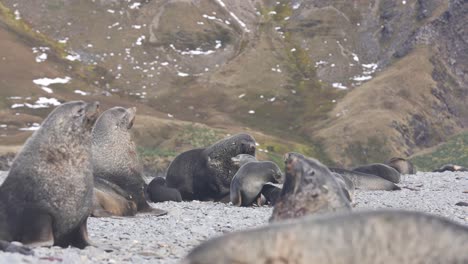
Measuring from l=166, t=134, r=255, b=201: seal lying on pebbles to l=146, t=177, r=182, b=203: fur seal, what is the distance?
0.71 m

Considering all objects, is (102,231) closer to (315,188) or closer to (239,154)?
(315,188)

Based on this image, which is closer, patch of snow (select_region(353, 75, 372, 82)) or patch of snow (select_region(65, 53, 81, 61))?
patch of snow (select_region(353, 75, 372, 82))

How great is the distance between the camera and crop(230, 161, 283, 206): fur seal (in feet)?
50.5

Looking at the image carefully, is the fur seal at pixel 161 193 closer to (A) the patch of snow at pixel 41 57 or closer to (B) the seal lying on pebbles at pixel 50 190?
(B) the seal lying on pebbles at pixel 50 190

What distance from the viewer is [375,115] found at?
218 feet

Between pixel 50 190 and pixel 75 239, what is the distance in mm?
613

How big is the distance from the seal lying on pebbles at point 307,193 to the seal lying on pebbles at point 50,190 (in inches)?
97.3

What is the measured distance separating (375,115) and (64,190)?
197 ft

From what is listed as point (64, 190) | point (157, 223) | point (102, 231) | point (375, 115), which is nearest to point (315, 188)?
point (64, 190)

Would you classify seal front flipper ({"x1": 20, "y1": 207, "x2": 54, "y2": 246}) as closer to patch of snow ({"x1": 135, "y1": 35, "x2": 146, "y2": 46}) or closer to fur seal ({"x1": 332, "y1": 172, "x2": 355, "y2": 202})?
fur seal ({"x1": 332, "y1": 172, "x2": 355, "y2": 202})

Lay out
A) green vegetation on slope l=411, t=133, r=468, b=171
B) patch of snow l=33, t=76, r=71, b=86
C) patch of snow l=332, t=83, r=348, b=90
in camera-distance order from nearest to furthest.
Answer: green vegetation on slope l=411, t=133, r=468, b=171 < patch of snow l=33, t=76, r=71, b=86 < patch of snow l=332, t=83, r=348, b=90

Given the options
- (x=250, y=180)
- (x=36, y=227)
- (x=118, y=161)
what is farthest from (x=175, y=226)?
(x=250, y=180)

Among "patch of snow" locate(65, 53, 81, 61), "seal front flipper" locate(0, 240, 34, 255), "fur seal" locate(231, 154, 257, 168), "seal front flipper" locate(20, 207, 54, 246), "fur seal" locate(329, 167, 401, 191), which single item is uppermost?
"patch of snow" locate(65, 53, 81, 61)

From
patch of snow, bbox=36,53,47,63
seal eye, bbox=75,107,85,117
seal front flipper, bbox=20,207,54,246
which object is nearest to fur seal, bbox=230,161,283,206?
seal eye, bbox=75,107,85,117
